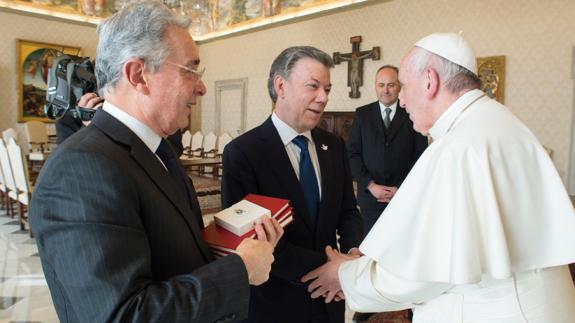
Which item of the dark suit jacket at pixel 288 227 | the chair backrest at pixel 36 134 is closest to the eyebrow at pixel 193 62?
the dark suit jacket at pixel 288 227

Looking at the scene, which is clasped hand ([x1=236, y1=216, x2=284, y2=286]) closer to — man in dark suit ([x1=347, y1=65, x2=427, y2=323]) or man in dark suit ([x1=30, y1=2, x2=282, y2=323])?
man in dark suit ([x1=30, y1=2, x2=282, y2=323])

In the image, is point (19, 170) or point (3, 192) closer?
point (19, 170)

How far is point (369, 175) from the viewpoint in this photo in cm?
403

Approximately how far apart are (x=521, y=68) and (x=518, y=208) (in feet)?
24.1

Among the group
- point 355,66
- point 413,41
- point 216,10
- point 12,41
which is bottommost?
point 355,66

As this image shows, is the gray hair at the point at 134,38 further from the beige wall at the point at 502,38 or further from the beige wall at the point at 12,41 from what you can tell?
the beige wall at the point at 12,41

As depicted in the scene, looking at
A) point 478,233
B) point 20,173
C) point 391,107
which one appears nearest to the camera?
point 478,233

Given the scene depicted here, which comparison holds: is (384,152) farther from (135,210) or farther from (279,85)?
(135,210)

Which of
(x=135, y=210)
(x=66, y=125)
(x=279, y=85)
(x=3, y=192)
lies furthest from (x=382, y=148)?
(x=3, y=192)

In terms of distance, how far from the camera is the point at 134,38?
4.07ft

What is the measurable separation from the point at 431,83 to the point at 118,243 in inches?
48.3

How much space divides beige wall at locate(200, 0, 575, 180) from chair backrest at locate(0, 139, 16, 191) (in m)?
7.05

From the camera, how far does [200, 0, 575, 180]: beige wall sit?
7.24m

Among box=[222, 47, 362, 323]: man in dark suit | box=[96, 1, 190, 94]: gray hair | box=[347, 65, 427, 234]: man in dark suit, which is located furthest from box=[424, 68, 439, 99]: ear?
box=[347, 65, 427, 234]: man in dark suit
